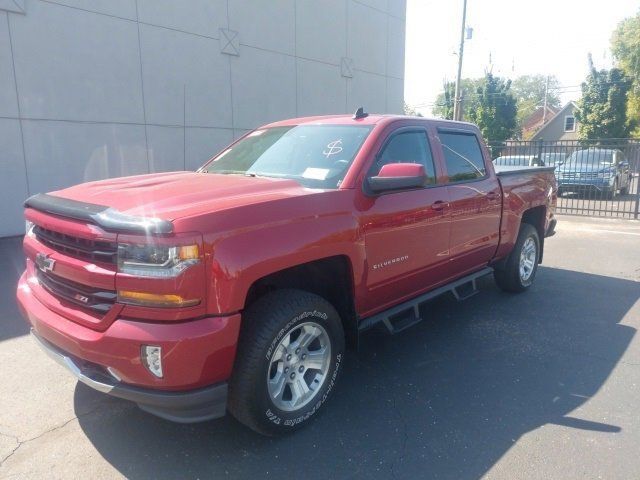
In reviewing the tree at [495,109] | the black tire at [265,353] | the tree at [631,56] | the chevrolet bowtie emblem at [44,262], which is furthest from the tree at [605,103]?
the chevrolet bowtie emblem at [44,262]

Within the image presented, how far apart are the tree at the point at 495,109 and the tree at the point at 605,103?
4585mm

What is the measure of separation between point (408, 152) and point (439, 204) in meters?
0.51

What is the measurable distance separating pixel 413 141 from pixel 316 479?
107 inches

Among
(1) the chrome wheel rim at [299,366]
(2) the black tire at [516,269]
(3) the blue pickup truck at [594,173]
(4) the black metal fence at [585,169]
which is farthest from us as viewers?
(3) the blue pickup truck at [594,173]

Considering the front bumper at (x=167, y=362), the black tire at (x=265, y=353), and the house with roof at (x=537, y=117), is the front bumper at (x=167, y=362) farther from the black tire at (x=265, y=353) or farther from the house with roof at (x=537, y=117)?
the house with roof at (x=537, y=117)

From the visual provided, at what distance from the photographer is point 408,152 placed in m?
4.11

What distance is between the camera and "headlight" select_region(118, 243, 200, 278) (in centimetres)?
246

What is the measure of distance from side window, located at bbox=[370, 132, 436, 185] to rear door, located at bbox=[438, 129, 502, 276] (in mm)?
249

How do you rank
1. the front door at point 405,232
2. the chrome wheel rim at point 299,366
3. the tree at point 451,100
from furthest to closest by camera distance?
the tree at point 451,100 < the front door at point 405,232 < the chrome wheel rim at point 299,366

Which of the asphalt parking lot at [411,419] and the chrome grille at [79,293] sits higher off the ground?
the chrome grille at [79,293]

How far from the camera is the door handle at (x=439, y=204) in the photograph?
410 centimetres

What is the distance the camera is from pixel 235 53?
1204 centimetres

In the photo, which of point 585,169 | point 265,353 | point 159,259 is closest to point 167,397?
point 265,353

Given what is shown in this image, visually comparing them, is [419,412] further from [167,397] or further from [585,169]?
[585,169]
